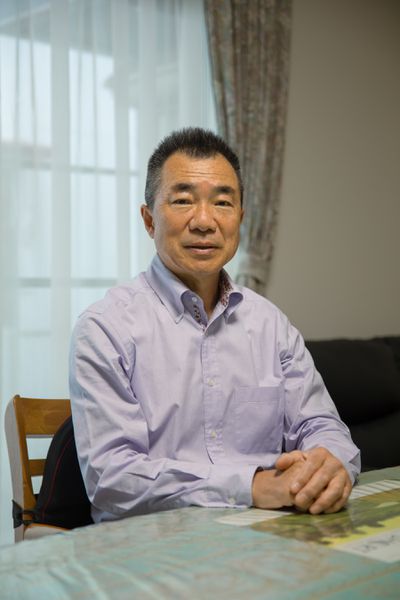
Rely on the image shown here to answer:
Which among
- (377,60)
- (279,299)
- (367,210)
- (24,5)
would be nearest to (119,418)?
(24,5)

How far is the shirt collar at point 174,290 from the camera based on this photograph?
1697mm

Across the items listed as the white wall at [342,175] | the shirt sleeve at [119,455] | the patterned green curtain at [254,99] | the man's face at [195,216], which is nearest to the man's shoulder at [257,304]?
the man's face at [195,216]

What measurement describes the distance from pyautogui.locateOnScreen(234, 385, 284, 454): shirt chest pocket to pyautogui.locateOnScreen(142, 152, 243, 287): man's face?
0.29 metres

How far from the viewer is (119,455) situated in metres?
1.41

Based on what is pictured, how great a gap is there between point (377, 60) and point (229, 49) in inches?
42.9

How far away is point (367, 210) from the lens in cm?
419

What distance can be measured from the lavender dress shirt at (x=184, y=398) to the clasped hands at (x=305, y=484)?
0.13ft

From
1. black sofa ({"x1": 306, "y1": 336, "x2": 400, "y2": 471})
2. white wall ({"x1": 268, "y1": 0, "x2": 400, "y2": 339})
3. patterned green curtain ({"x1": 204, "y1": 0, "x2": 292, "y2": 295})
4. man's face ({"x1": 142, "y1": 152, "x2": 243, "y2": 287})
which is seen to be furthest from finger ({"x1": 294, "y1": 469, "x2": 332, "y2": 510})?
white wall ({"x1": 268, "y1": 0, "x2": 400, "y2": 339})

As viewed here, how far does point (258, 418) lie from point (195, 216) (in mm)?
462

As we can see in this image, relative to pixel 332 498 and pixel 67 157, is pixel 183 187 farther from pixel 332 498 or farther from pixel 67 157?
pixel 67 157

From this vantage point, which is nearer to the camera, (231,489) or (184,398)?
(231,489)

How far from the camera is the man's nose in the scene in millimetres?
1704

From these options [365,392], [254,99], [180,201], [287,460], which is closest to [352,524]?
[287,460]

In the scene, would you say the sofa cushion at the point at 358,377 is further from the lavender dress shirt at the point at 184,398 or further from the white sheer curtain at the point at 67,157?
the lavender dress shirt at the point at 184,398
